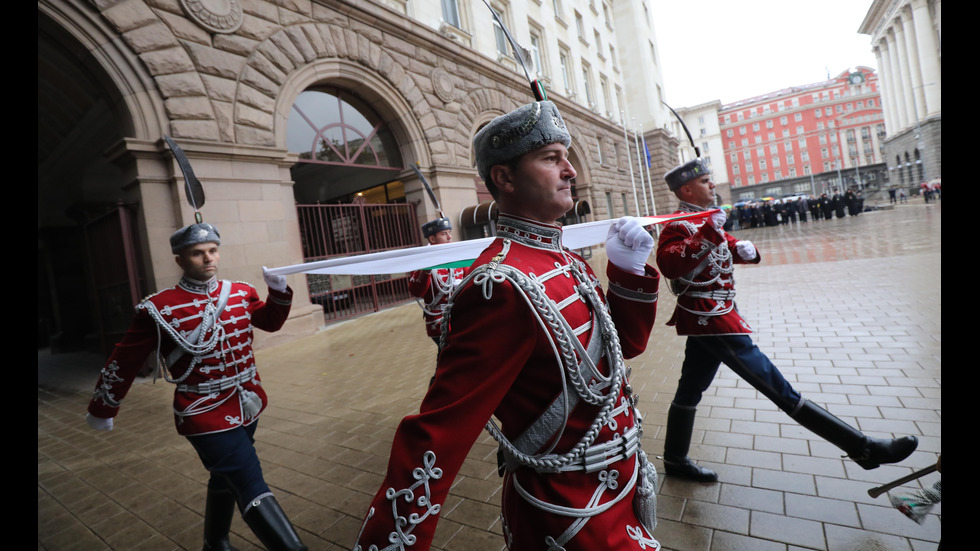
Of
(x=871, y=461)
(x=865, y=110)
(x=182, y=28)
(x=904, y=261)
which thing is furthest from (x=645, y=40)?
(x=865, y=110)

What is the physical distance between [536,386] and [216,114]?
9.07 meters

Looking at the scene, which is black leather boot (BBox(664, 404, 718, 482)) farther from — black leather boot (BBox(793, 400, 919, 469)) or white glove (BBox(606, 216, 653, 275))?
white glove (BBox(606, 216, 653, 275))

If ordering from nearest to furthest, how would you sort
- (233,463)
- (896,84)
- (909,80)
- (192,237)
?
(233,463)
(192,237)
(909,80)
(896,84)

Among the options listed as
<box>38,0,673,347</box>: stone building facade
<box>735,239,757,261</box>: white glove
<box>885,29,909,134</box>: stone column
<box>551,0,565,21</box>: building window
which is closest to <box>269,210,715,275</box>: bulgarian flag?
<box>735,239,757,261</box>: white glove

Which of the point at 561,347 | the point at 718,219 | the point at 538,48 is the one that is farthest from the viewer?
the point at 538,48

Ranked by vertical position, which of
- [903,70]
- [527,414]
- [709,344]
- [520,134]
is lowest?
[709,344]

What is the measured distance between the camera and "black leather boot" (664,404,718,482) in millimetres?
2906

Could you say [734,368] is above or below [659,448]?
above

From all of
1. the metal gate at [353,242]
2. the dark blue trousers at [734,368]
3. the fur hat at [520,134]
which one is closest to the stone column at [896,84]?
the metal gate at [353,242]

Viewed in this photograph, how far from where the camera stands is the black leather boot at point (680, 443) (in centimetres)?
291

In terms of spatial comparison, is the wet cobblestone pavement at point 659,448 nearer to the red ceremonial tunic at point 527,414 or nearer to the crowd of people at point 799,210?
the red ceremonial tunic at point 527,414

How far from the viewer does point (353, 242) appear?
11.7 meters

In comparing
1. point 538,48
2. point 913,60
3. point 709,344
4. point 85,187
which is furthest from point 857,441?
point 913,60

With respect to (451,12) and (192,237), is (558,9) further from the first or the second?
(192,237)
